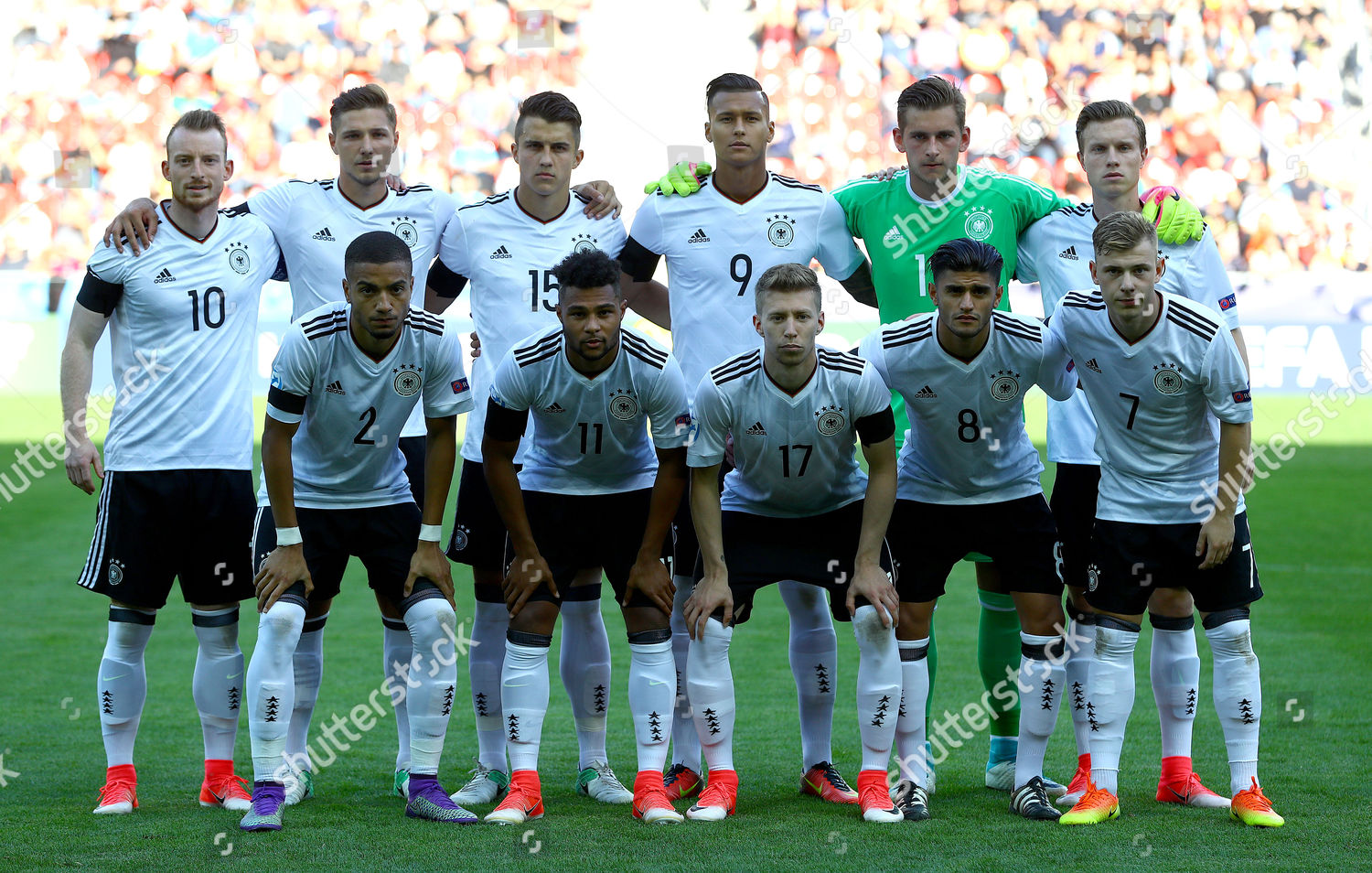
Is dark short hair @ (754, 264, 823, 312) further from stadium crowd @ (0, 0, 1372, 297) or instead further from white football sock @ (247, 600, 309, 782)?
stadium crowd @ (0, 0, 1372, 297)

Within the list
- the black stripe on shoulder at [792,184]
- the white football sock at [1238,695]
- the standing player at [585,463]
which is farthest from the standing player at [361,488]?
the white football sock at [1238,695]

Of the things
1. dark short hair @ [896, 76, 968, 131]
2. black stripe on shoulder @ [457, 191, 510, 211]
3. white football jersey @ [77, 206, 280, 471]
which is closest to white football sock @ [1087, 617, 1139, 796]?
dark short hair @ [896, 76, 968, 131]

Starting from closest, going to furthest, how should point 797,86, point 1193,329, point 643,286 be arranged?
point 1193,329, point 643,286, point 797,86

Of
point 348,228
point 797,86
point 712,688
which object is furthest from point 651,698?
point 797,86

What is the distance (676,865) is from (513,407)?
1445mm

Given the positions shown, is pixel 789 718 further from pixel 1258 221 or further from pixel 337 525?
pixel 1258 221

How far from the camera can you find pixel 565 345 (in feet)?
14.0

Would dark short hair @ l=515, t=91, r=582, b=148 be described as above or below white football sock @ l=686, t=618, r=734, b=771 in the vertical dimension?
above

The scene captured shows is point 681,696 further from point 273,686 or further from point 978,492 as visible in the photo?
point 273,686

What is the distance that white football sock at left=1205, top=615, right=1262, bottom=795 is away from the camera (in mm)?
4121

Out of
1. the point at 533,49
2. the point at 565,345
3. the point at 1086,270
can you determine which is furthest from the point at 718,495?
the point at 533,49

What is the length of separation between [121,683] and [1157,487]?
3283 mm

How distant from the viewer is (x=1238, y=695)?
13.6 feet

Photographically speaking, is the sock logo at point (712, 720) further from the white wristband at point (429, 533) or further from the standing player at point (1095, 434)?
the standing player at point (1095, 434)
